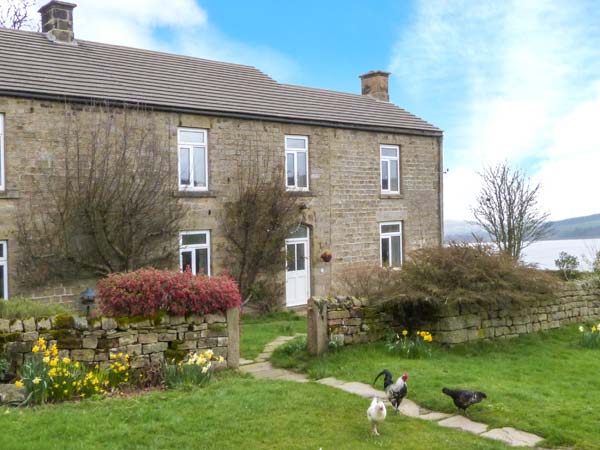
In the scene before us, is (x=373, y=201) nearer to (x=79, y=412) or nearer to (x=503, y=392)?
(x=503, y=392)

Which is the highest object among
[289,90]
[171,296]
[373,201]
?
[289,90]

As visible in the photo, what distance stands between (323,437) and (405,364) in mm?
3728

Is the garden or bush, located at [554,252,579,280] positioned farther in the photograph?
bush, located at [554,252,579,280]

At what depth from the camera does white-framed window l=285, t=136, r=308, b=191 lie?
19.8m

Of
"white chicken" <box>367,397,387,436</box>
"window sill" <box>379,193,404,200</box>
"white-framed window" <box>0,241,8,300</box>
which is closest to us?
"white chicken" <box>367,397,387,436</box>

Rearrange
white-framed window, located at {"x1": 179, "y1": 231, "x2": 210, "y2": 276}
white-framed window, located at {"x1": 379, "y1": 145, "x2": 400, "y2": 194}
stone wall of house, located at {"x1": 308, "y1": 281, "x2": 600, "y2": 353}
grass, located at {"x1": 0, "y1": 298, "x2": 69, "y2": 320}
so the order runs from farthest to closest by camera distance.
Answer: white-framed window, located at {"x1": 379, "y1": 145, "x2": 400, "y2": 194}, white-framed window, located at {"x1": 179, "y1": 231, "x2": 210, "y2": 276}, stone wall of house, located at {"x1": 308, "y1": 281, "x2": 600, "y2": 353}, grass, located at {"x1": 0, "y1": 298, "x2": 69, "y2": 320}

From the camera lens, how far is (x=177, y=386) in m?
8.70

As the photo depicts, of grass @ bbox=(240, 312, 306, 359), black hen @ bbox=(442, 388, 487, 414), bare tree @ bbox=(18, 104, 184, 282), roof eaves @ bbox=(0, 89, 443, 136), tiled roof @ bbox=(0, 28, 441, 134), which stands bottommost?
grass @ bbox=(240, 312, 306, 359)

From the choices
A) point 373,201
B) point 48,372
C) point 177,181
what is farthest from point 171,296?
point 373,201

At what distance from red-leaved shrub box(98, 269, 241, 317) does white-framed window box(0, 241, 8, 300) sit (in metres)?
5.62

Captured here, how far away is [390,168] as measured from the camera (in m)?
22.8

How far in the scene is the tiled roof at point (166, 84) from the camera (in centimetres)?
1548

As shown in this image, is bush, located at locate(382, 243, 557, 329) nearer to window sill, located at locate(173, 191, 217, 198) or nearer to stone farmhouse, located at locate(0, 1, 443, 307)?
stone farmhouse, located at locate(0, 1, 443, 307)

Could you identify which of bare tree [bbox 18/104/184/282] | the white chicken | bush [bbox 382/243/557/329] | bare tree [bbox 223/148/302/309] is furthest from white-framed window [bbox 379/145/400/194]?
the white chicken
